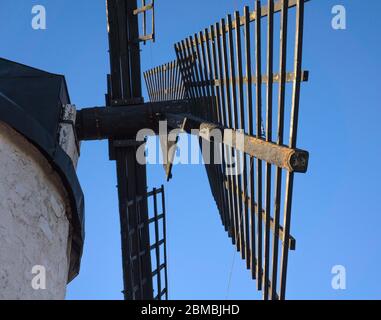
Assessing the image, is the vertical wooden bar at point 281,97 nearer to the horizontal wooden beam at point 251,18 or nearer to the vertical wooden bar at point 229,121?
the horizontal wooden beam at point 251,18

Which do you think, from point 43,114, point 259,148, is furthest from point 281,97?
point 43,114

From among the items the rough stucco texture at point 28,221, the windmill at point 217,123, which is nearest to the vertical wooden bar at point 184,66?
the windmill at point 217,123

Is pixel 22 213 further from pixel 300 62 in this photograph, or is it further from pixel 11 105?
pixel 300 62

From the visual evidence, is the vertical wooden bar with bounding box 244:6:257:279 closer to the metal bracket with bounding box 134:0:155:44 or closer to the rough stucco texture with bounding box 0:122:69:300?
the rough stucco texture with bounding box 0:122:69:300

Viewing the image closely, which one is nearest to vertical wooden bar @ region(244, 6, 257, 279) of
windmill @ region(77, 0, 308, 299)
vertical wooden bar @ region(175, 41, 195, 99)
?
windmill @ region(77, 0, 308, 299)

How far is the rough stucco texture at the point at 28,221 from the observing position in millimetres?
3525

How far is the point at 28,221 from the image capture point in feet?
12.9

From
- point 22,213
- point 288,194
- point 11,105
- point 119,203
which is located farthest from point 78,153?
point 288,194

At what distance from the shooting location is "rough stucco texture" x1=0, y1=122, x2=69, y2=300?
3.53 metres

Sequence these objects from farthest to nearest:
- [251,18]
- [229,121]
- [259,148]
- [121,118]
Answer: [121,118]
[229,121]
[251,18]
[259,148]

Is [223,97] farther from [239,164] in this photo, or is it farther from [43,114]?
[43,114]

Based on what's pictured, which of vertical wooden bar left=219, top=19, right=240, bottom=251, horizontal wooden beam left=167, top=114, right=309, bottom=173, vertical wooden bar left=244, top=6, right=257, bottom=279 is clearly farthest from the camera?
vertical wooden bar left=219, top=19, right=240, bottom=251

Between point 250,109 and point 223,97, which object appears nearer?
point 250,109
